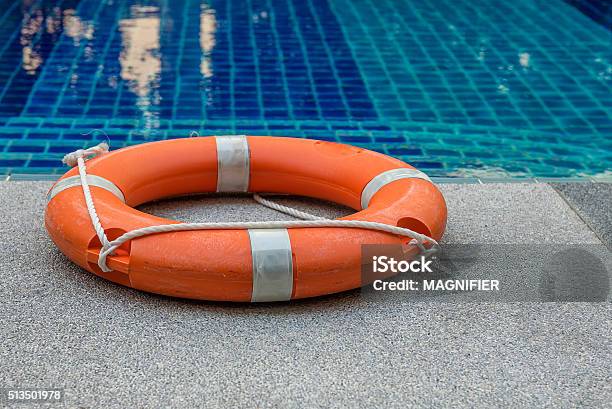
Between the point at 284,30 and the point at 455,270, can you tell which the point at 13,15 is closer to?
the point at 284,30

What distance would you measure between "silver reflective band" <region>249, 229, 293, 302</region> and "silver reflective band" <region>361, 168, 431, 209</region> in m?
0.52

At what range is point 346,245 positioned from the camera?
7.55 feet

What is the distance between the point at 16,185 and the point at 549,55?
10.6 ft

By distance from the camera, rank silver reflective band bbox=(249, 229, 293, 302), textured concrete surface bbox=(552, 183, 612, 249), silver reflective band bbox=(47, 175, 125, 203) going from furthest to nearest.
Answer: textured concrete surface bbox=(552, 183, 612, 249) < silver reflective band bbox=(47, 175, 125, 203) < silver reflective band bbox=(249, 229, 293, 302)

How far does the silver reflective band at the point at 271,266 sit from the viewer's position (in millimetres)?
2227

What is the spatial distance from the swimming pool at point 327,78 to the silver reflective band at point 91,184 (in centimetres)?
81

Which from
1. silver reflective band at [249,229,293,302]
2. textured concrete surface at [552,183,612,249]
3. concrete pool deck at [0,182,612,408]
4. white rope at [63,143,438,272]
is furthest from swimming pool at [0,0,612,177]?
silver reflective band at [249,229,293,302]

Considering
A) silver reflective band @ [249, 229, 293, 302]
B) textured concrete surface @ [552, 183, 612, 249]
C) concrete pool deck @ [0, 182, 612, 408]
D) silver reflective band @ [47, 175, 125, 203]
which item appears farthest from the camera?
textured concrete surface @ [552, 183, 612, 249]

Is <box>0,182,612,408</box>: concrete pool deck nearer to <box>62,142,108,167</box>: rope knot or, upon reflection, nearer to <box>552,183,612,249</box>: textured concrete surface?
<box>62,142,108,167</box>: rope knot

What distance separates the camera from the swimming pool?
3.84 meters

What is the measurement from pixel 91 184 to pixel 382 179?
0.87m

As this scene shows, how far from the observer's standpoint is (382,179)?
108 inches

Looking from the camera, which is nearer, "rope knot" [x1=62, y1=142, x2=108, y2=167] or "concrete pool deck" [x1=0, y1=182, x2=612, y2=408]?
"concrete pool deck" [x1=0, y1=182, x2=612, y2=408]

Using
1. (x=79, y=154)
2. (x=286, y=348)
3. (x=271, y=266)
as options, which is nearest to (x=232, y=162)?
(x=79, y=154)
